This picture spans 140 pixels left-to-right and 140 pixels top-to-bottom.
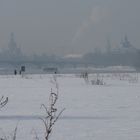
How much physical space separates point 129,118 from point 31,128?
203 centimetres

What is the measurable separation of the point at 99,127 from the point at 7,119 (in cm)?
183

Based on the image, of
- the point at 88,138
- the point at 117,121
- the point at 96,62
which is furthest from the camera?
the point at 96,62

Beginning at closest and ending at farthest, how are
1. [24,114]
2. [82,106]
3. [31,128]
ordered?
[31,128], [24,114], [82,106]

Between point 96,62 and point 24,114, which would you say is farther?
point 96,62

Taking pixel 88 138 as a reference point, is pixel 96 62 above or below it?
above

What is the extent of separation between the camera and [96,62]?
162250 mm

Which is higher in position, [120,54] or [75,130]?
[120,54]

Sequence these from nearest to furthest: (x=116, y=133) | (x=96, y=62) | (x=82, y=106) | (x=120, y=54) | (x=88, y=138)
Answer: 1. (x=88, y=138)
2. (x=116, y=133)
3. (x=82, y=106)
4. (x=96, y=62)
5. (x=120, y=54)

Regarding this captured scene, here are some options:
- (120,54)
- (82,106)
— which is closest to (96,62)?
(120,54)

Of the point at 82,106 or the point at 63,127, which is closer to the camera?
the point at 63,127

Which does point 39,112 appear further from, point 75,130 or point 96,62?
point 96,62

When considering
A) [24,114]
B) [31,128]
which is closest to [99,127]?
[31,128]

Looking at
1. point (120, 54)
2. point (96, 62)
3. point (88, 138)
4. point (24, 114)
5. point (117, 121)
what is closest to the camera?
point (88, 138)

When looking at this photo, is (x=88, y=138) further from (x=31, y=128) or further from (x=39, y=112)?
(x=39, y=112)
